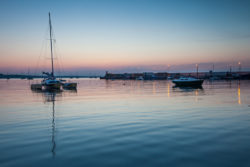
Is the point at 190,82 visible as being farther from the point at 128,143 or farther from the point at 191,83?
the point at 128,143

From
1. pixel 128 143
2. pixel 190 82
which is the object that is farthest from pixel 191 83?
pixel 128 143

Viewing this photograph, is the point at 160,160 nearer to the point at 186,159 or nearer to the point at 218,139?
the point at 186,159

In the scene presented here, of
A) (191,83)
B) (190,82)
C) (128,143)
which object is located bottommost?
(128,143)

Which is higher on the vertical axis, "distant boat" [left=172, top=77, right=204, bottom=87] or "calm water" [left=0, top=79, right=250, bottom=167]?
"distant boat" [left=172, top=77, right=204, bottom=87]

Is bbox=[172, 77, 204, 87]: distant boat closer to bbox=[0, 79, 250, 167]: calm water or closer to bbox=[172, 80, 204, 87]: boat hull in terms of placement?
bbox=[172, 80, 204, 87]: boat hull

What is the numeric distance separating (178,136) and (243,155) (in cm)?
279

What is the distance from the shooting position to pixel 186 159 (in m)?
6.36

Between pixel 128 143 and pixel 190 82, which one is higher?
pixel 190 82

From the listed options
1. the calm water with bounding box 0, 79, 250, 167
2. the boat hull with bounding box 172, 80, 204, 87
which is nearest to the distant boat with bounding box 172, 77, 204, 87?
the boat hull with bounding box 172, 80, 204, 87

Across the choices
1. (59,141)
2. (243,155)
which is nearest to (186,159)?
(243,155)

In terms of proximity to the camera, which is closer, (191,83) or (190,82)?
(191,83)

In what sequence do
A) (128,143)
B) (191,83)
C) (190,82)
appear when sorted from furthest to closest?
(190,82) < (191,83) < (128,143)

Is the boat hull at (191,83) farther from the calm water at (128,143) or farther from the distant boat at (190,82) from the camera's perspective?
the calm water at (128,143)

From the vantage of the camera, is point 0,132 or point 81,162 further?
point 0,132
